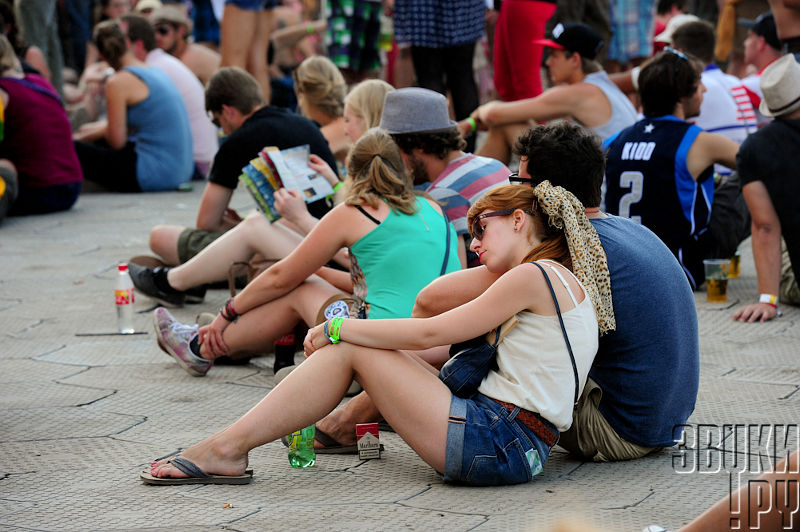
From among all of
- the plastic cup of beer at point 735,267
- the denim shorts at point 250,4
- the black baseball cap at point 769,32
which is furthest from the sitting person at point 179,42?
the plastic cup of beer at point 735,267

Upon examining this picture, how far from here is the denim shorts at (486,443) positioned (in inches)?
119

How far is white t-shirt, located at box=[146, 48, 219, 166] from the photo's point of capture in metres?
9.39

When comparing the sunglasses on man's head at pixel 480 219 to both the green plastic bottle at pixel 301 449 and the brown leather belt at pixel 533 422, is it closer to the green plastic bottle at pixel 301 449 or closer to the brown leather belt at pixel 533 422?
the brown leather belt at pixel 533 422

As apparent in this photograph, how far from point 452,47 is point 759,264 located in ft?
10.8

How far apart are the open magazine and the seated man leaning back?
5.18ft

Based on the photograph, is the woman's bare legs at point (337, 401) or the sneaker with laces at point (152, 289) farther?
the sneaker with laces at point (152, 289)

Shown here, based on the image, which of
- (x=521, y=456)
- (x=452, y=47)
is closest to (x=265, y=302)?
(x=521, y=456)

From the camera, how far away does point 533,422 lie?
3.06 metres

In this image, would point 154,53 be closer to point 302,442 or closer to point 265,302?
point 265,302

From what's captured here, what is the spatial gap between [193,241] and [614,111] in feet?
8.70

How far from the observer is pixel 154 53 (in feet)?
30.8

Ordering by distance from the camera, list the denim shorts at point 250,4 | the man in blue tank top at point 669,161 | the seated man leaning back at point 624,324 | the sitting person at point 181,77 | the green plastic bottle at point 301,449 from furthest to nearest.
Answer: the sitting person at point 181,77
the denim shorts at point 250,4
the man in blue tank top at point 669,161
the green plastic bottle at point 301,449
the seated man leaning back at point 624,324

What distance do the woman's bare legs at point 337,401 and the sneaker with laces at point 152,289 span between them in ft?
8.17

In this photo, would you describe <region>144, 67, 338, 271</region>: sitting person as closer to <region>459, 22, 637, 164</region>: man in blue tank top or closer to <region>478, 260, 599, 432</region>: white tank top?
<region>459, 22, 637, 164</region>: man in blue tank top
